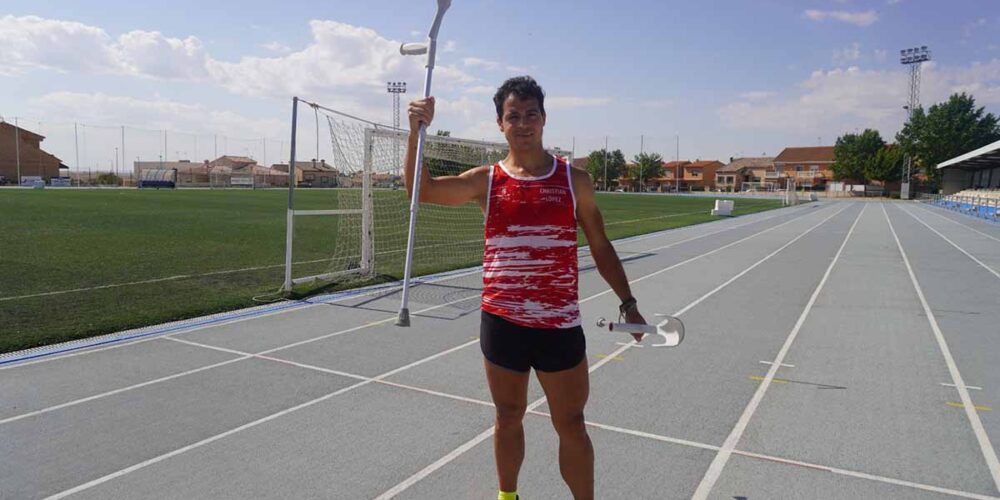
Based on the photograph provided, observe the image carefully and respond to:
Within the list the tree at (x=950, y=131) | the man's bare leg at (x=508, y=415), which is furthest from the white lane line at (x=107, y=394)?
the tree at (x=950, y=131)

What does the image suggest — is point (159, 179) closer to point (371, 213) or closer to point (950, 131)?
point (371, 213)

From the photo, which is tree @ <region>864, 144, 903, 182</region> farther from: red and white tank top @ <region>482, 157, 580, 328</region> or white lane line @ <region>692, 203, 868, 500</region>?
red and white tank top @ <region>482, 157, 580, 328</region>

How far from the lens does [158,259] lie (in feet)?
36.4

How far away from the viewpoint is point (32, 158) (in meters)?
64.1

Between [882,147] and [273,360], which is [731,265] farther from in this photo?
[882,147]

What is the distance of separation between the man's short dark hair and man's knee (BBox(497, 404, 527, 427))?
3.89ft

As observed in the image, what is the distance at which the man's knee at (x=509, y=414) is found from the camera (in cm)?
251

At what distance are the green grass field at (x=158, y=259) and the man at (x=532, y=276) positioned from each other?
16.9 ft

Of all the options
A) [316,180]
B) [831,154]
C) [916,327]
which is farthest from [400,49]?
[831,154]

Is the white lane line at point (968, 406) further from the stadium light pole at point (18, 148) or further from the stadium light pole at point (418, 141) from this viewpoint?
the stadium light pole at point (18, 148)

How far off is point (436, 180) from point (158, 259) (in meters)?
10.3

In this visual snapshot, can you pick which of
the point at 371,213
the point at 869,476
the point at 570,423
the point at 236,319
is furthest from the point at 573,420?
the point at 371,213

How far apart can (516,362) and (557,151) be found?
11.8m

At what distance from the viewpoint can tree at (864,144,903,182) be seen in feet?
254
